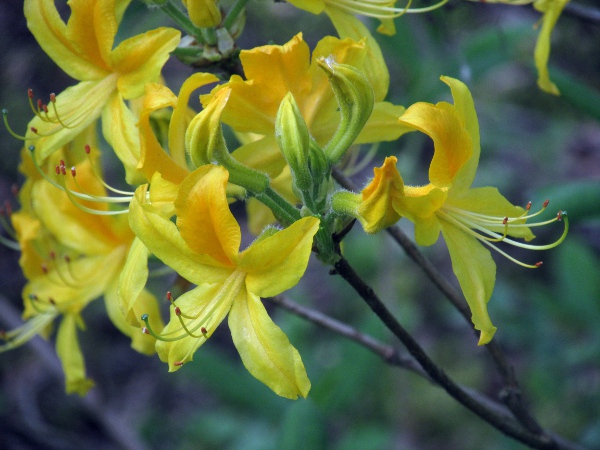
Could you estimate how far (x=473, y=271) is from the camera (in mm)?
1233

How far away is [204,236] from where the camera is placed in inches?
45.4

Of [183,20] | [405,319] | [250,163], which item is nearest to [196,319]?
[250,163]

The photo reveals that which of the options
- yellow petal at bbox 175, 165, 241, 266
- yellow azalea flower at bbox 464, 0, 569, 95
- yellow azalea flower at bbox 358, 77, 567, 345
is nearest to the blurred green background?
yellow azalea flower at bbox 464, 0, 569, 95

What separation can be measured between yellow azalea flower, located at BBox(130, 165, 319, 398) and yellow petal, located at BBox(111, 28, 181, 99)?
26 centimetres

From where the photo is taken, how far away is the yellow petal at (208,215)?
1.09 metres

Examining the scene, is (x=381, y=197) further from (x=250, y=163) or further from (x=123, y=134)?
(x=123, y=134)

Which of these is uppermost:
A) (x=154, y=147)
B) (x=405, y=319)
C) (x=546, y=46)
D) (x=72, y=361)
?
(x=154, y=147)

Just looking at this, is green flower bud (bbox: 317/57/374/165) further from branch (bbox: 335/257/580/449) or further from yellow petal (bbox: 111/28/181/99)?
yellow petal (bbox: 111/28/181/99)

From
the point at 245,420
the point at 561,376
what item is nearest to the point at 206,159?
the point at 245,420

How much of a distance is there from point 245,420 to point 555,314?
1351mm

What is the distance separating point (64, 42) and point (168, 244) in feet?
1.79

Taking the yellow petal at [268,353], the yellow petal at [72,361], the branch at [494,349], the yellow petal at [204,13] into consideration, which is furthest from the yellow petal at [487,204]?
the yellow petal at [72,361]

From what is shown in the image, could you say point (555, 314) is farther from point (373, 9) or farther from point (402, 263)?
point (373, 9)

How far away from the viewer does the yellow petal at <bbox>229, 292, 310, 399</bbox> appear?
111 centimetres
